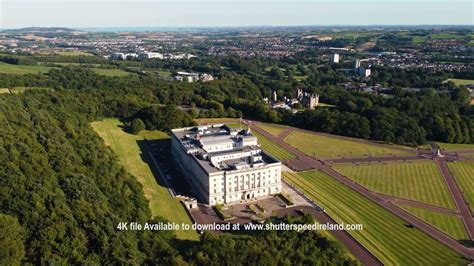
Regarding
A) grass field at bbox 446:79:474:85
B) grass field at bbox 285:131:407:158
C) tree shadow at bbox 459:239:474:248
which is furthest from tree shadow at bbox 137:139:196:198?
grass field at bbox 446:79:474:85

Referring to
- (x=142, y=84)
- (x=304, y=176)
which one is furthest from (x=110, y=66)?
(x=304, y=176)

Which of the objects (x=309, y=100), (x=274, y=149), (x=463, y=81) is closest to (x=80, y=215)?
(x=274, y=149)

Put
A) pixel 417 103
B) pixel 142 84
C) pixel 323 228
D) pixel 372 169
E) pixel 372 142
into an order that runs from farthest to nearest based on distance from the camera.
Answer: pixel 142 84 < pixel 417 103 < pixel 372 142 < pixel 372 169 < pixel 323 228

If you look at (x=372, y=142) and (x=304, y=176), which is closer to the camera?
(x=304, y=176)

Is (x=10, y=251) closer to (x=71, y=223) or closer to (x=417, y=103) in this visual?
(x=71, y=223)

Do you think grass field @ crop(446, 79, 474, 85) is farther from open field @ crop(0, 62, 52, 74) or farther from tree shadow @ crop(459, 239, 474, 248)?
open field @ crop(0, 62, 52, 74)

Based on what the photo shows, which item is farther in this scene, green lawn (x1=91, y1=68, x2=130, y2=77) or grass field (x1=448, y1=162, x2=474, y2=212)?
green lawn (x1=91, y1=68, x2=130, y2=77)
